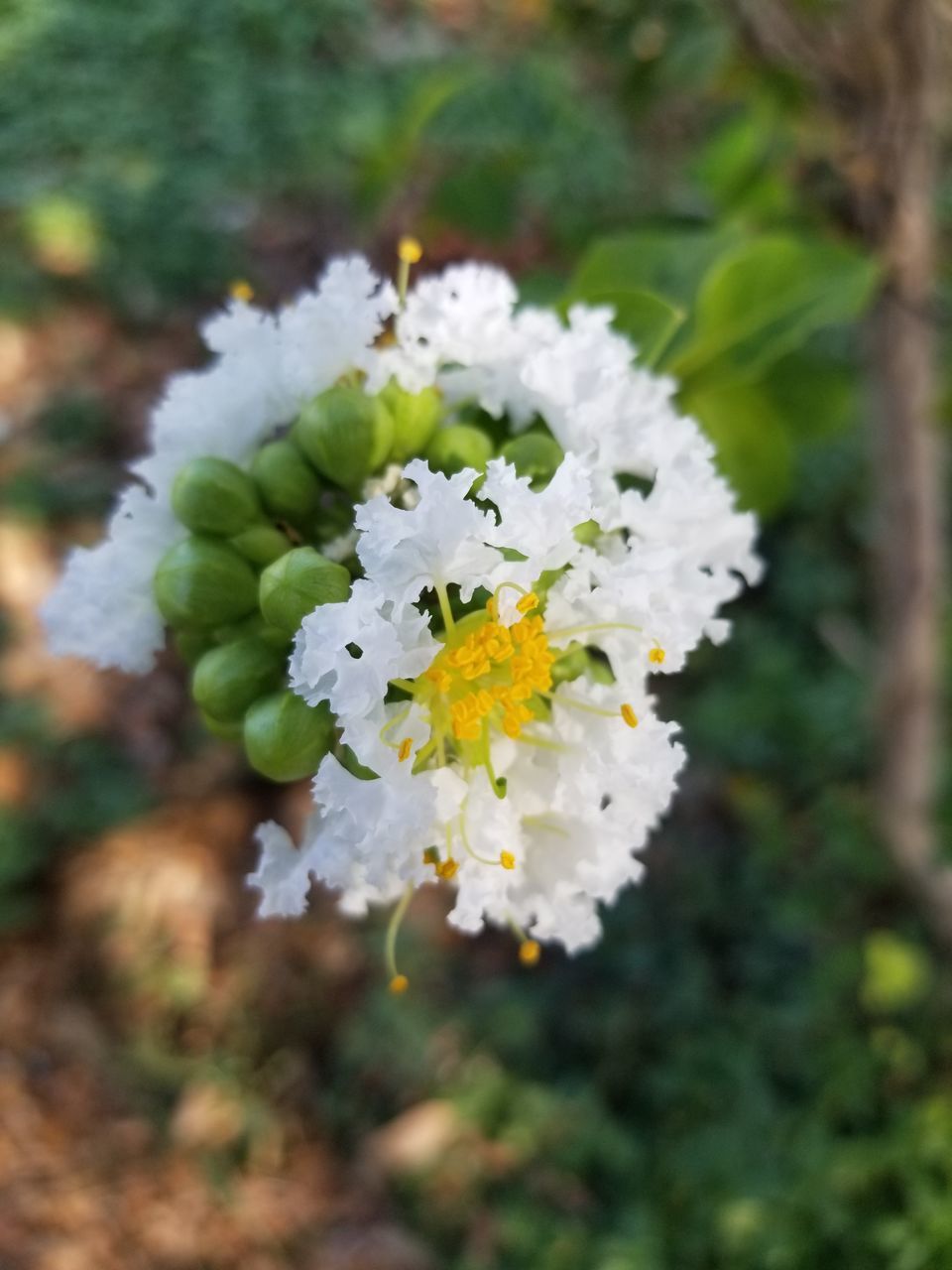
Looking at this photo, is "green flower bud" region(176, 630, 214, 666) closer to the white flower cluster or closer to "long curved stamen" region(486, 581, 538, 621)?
the white flower cluster

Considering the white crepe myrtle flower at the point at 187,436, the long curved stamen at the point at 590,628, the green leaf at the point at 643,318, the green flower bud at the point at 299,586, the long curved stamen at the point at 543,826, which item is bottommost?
the long curved stamen at the point at 543,826

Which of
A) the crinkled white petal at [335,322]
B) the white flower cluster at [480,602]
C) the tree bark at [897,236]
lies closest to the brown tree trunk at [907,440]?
the tree bark at [897,236]

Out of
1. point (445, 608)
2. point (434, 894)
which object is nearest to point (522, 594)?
point (445, 608)

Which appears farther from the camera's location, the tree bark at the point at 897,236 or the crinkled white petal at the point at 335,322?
the tree bark at the point at 897,236

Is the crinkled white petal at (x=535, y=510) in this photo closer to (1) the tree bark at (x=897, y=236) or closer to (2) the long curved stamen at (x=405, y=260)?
(2) the long curved stamen at (x=405, y=260)

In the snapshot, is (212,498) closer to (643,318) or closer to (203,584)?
(203,584)

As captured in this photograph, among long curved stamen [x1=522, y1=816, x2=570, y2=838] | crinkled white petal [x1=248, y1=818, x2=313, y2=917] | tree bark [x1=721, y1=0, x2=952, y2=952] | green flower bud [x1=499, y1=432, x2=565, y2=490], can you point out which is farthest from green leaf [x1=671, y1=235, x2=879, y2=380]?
crinkled white petal [x1=248, y1=818, x2=313, y2=917]

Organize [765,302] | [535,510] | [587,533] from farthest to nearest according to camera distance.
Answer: [765,302]
[587,533]
[535,510]
